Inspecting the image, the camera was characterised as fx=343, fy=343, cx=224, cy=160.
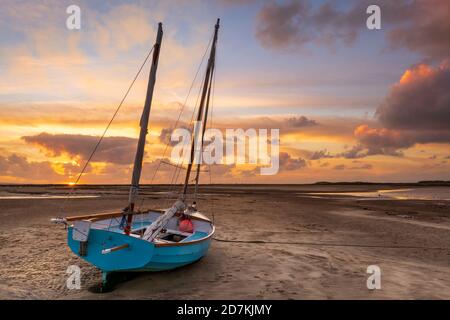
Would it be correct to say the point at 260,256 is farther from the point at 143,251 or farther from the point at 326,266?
the point at 143,251

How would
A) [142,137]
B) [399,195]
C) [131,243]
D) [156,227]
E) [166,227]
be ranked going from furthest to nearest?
[399,195]
[166,227]
[156,227]
[142,137]
[131,243]

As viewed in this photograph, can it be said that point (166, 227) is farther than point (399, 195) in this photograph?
No

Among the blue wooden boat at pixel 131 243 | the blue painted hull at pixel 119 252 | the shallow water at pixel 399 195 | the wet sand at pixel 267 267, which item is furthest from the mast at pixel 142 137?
the shallow water at pixel 399 195

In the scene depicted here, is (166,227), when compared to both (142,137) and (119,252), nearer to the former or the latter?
(119,252)

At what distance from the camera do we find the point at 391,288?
10766 millimetres

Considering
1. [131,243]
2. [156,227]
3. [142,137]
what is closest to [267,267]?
[156,227]

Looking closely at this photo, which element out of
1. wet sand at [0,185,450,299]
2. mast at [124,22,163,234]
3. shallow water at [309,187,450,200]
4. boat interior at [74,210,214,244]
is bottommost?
shallow water at [309,187,450,200]

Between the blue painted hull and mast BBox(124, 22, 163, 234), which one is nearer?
the blue painted hull

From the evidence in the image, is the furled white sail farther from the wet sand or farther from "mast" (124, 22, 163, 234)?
the wet sand

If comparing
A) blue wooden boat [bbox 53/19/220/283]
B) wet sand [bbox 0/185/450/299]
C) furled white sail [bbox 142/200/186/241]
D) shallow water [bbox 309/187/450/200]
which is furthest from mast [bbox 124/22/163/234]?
shallow water [bbox 309/187/450/200]

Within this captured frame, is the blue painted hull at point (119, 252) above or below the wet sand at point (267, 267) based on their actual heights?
above

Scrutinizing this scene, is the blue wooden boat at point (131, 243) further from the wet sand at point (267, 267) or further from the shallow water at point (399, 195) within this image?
the shallow water at point (399, 195)

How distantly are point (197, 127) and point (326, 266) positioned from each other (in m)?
9.88
